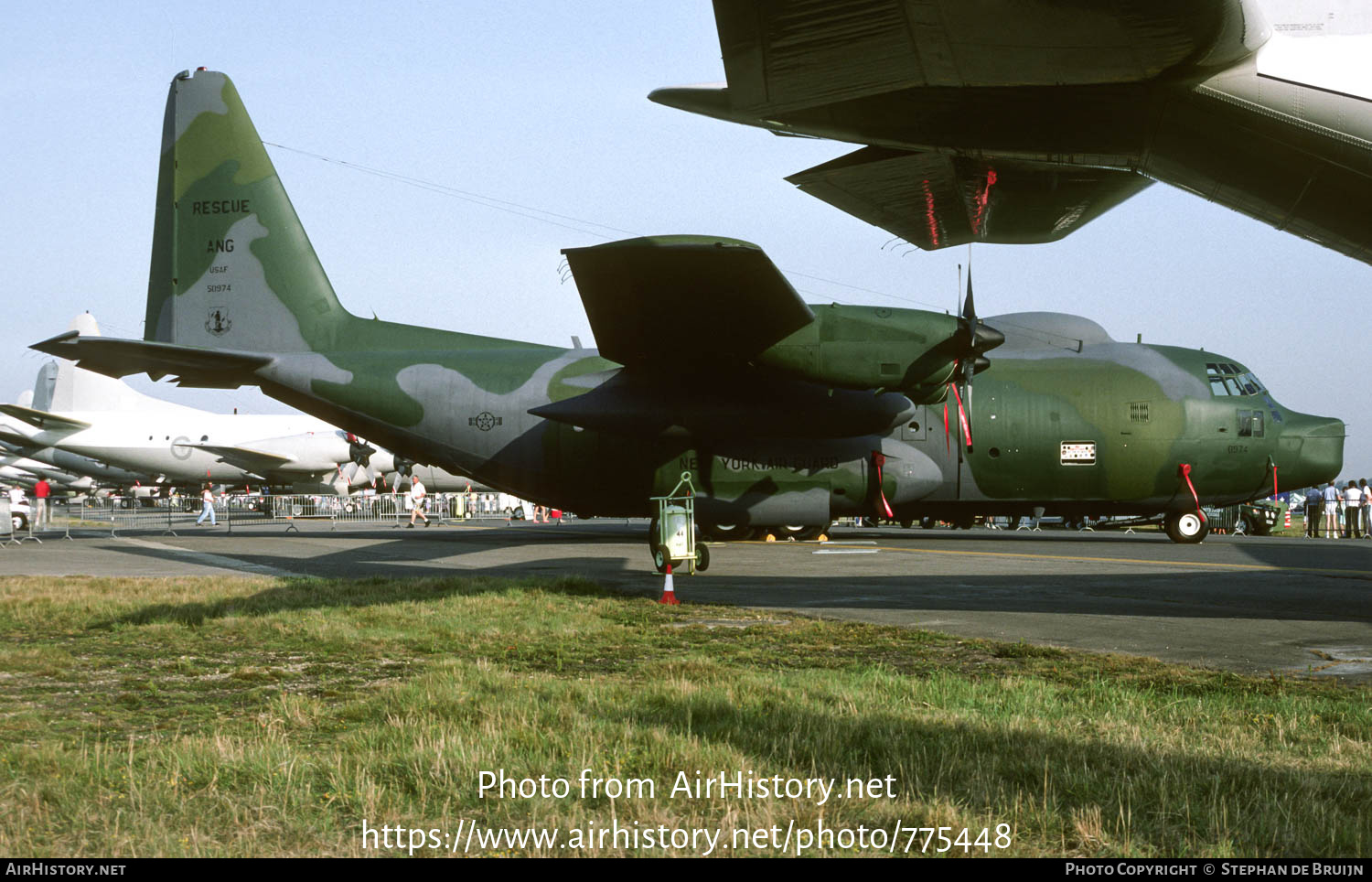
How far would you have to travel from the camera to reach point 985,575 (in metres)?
14.2

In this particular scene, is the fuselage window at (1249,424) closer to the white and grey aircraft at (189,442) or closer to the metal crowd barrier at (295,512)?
the metal crowd barrier at (295,512)

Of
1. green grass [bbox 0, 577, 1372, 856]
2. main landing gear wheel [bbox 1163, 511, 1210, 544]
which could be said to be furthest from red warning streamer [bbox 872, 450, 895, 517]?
green grass [bbox 0, 577, 1372, 856]

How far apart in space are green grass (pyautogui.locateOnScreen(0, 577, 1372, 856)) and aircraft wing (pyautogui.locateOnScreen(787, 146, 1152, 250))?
4.03 metres

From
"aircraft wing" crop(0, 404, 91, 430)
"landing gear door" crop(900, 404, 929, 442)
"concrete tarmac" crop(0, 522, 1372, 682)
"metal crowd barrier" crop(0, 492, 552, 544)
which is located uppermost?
"aircraft wing" crop(0, 404, 91, 430)

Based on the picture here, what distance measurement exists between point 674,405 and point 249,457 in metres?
37.2

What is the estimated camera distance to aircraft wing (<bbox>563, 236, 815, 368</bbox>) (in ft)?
41.5

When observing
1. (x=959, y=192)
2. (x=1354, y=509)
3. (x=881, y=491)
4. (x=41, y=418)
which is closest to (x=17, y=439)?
(x=41, y=418)

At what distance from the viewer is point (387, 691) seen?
5980 mm

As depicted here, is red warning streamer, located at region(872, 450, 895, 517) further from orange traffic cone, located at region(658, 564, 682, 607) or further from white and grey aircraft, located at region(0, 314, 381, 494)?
white and grey aircraft, located at region(0, 314, 381, 494)

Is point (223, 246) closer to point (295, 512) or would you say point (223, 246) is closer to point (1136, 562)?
point (1136, 562)

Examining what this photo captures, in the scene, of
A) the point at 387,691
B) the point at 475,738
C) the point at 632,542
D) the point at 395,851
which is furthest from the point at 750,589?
the point at 632,542

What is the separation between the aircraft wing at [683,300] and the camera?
498 inches

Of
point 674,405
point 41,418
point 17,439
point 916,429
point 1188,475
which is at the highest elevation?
point 41,418

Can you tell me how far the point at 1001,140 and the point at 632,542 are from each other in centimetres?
1704
